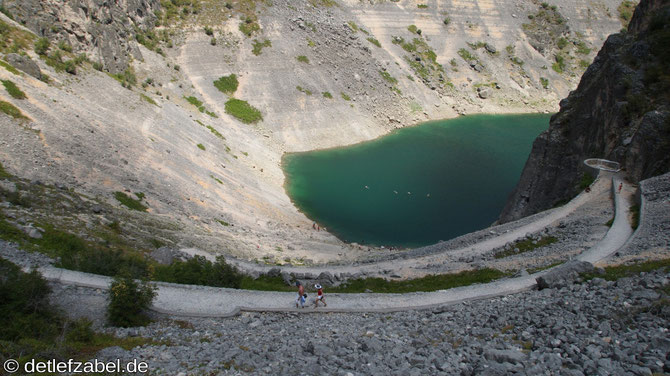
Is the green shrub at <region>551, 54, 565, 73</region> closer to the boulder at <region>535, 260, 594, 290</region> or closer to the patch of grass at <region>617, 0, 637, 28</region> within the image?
the patch of grass at <region>617, 0, 637, 28</region>

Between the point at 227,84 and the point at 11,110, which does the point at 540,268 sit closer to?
the point at 11,110

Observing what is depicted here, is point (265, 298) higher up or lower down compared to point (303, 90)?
lower down

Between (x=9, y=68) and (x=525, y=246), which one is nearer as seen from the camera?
(x=525, y=246)

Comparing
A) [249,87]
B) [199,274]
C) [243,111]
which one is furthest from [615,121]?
[249,87]

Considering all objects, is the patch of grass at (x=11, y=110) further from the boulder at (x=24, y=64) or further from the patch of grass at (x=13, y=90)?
the boulder at (x=24, y=64)

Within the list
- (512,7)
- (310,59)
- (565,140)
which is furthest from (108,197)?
(512,7)

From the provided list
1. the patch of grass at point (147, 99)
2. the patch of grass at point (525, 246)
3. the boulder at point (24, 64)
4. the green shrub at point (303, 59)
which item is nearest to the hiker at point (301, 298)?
the patch of grass at point (525, 246)
